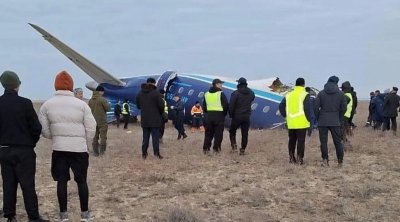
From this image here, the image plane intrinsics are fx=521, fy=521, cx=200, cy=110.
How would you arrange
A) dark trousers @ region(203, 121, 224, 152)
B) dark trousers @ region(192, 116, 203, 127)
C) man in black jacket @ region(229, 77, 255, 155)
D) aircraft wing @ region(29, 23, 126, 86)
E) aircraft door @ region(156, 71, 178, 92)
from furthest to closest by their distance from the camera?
aircraft door @ region(156, 71, 178, 92) < dark trousers @ region(192, 116, 203, 127) < aircraft wing @ region(29, 23, 126, 86) < dark trousers @ region(203, 121, 224, 152) < man in black jacket @ region(229, 77, 255, 155)

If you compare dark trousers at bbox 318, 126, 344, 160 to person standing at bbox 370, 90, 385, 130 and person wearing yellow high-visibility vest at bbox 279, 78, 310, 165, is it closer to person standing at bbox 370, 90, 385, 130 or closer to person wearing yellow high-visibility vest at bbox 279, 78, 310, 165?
person wearing yellow high-visibility vest at bbox 279, 78, 310, 165

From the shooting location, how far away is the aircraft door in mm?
25016

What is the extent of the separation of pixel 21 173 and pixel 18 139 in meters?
0.45

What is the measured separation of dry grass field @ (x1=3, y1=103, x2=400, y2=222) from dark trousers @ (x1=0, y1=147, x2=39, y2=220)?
694 mm

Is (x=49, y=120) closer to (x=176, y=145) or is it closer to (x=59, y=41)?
(x=176, y=145)

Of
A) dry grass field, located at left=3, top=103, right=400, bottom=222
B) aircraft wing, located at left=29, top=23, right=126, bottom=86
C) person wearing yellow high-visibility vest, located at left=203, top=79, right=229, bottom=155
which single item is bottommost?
dry grass field, located at left=3, top=103, right=400, bottom=222

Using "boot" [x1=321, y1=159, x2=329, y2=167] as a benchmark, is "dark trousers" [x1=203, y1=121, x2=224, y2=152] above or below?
above

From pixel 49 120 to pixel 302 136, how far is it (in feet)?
19.1

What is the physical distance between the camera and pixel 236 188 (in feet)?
29.7

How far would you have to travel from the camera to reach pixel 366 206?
7.86 metres

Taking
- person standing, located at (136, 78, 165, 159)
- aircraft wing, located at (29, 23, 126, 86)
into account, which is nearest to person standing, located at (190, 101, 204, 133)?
aircraft wing, located at (29, 23, 126, 86)

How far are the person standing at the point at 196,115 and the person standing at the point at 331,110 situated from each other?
12.5 metres

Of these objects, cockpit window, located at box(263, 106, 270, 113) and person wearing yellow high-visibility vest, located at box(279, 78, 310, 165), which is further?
cockpit window, located at box(263, 106, 270, 113)

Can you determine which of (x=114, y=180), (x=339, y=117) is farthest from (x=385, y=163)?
(x=114, y=180)
